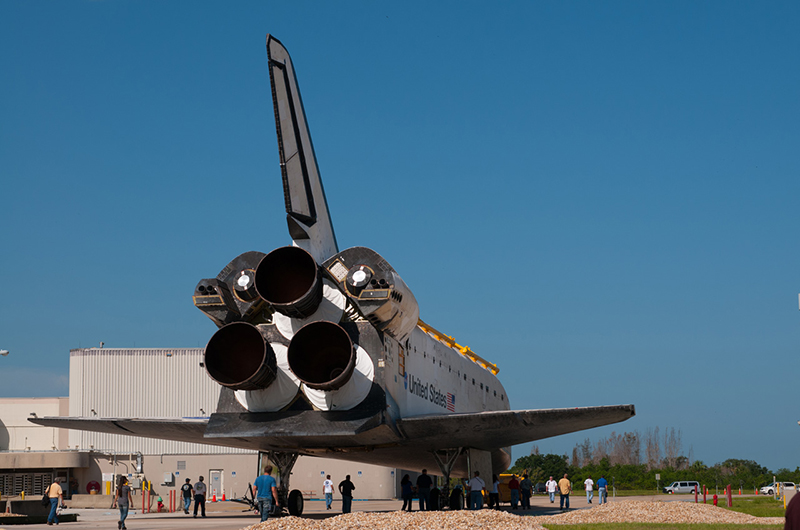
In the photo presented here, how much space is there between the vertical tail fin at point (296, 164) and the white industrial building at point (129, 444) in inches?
813

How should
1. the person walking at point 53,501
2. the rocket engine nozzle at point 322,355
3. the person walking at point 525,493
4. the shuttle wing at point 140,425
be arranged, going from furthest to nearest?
the person walking at point 525,493 → the shuttle wing at point 140,425 → the person walking at point 53,501 → the rocket engine nozzle at point 322,355

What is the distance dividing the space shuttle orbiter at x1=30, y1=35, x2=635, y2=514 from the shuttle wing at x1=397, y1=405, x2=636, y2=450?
0.07ft

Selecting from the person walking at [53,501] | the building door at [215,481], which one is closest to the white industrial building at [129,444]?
the building door at [215,481]

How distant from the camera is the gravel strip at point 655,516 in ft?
42.9

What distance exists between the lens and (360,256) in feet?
44.3

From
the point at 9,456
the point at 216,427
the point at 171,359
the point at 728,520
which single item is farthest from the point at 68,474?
the point at 728,520

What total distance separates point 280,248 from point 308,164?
2.19 m

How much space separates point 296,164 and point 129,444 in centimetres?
2525

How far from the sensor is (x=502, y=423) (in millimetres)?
14219

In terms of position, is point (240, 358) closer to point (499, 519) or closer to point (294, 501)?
point (294, 501)

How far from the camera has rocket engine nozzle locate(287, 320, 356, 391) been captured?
40.9ft

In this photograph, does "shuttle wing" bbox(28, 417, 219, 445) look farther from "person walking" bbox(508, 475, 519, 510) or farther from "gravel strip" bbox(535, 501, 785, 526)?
"person walking" bbox(508, 475, 519, 510)

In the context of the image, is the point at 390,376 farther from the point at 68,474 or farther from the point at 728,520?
the point at 68,474

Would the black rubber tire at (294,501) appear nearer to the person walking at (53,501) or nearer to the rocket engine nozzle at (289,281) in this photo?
the rocket engine nozzle at (289,281)
